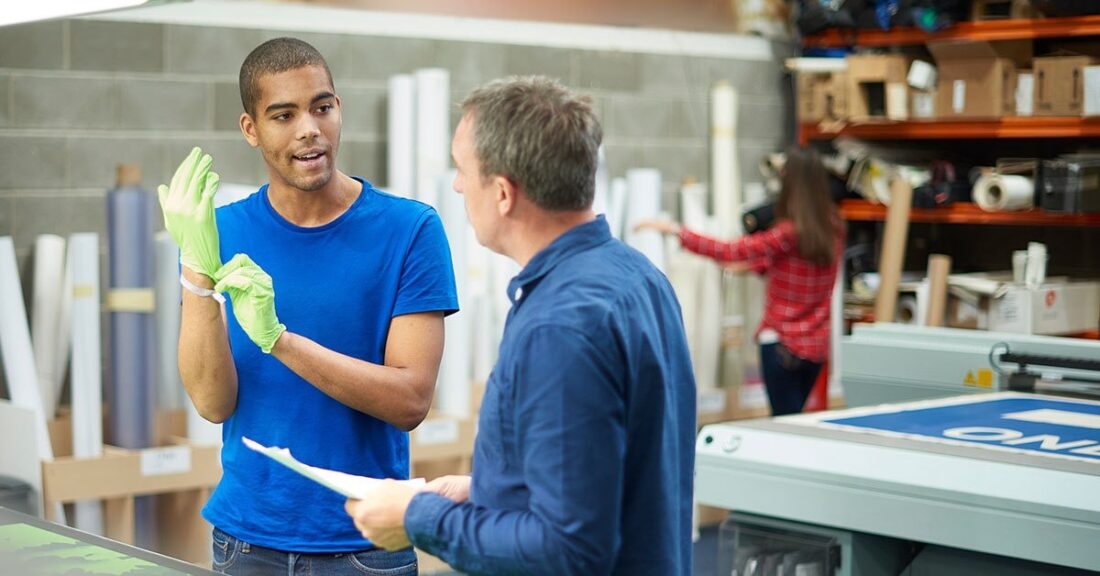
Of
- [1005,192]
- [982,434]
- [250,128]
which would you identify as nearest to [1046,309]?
[1005,192]

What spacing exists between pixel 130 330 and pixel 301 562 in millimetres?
2328

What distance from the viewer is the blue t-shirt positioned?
192 cm

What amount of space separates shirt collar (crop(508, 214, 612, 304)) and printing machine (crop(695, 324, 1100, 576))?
3.71 ft

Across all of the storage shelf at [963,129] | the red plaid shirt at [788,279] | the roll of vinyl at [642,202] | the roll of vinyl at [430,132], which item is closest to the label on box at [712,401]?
the red plaid shirt at [788,279]

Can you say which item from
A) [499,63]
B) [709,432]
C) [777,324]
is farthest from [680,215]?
[709,432]

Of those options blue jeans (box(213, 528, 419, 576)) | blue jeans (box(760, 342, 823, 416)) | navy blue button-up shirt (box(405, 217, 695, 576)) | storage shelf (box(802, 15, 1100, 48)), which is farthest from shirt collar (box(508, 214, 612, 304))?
storage shelf (box(802, 15, 1100, 48))

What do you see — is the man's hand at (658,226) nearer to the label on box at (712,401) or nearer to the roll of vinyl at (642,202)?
the roll of vinyl at (642,202)

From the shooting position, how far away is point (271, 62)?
72.3 inches

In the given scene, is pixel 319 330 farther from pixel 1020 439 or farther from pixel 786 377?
pixel 786 377

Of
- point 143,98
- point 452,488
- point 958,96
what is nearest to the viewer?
point 452,488

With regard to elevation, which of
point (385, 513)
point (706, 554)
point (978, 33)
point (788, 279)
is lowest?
point (706, 554)

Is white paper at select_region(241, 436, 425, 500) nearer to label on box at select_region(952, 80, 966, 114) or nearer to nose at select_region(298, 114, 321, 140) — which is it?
nose at select_region(298, 114, 321, 140)

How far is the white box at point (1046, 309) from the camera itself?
5.40 meters

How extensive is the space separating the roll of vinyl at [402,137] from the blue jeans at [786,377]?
172cm
